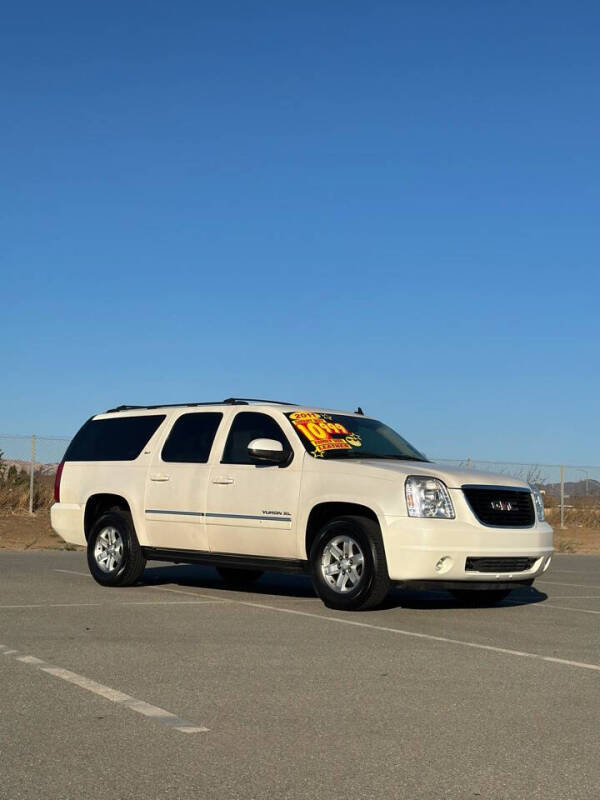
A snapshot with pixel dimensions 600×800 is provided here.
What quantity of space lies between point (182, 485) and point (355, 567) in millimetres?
2519

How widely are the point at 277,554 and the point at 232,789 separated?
6926 millimetres

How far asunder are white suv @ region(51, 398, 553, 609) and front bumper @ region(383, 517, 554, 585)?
0.04 feet

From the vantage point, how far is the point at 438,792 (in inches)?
185

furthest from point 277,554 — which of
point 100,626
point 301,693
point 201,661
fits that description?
point 301,693

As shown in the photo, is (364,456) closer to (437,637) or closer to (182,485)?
(182,485)

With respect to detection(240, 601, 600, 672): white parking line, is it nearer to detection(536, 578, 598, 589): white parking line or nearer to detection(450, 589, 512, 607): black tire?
detection(450, 589, 512, 607): black tire

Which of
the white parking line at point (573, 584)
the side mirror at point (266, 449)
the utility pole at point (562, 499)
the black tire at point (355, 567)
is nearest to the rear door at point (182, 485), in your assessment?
the side mirror at point (266, 449)

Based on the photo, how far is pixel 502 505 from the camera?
Result: 36.8 feet

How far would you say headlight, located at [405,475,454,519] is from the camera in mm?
→ 10695

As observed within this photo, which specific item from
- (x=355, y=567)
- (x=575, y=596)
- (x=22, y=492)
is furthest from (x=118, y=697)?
(x=22, y=492)

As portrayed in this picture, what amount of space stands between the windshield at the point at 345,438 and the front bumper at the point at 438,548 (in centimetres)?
134

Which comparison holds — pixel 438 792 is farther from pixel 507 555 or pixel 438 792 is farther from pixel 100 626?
pixel 507 555

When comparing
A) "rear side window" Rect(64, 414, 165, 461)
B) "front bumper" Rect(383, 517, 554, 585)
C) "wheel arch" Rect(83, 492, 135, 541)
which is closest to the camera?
"front bumper" Rect(383, 517, 554, 585)

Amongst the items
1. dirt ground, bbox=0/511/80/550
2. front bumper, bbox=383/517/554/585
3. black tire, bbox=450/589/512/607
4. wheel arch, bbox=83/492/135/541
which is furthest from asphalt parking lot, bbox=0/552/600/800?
dirt ground, bbox=0/511/80/550
